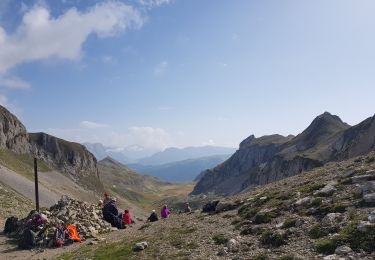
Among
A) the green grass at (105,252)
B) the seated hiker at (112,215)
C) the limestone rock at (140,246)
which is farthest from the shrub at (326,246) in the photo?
the seated hiker at (112,215)

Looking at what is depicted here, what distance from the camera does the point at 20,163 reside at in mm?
146625

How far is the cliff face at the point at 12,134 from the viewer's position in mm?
163950

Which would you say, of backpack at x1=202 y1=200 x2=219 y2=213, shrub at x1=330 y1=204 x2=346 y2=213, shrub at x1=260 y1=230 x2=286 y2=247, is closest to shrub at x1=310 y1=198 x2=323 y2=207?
shrub at x1=330 y1=204 x2=346 y2=213

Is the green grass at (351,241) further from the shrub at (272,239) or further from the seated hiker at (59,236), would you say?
the seated hiker at (59,236)

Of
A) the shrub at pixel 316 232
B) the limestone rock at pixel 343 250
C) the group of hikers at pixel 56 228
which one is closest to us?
the limestone rock at pixel 343 250

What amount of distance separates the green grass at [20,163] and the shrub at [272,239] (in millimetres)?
115469

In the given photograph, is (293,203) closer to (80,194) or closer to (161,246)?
(161,246)

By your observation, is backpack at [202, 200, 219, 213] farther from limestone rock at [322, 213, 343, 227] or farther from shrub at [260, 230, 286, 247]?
limestone rock at [322, 213, 343, 227]

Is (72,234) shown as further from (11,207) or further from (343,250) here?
(11,207)

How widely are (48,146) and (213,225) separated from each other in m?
178

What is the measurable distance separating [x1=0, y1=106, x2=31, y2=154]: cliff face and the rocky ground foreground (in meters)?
139

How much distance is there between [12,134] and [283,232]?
16297 cm

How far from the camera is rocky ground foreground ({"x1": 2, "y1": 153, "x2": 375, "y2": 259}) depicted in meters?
19.5

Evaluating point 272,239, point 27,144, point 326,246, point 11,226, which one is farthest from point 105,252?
point 27,144
